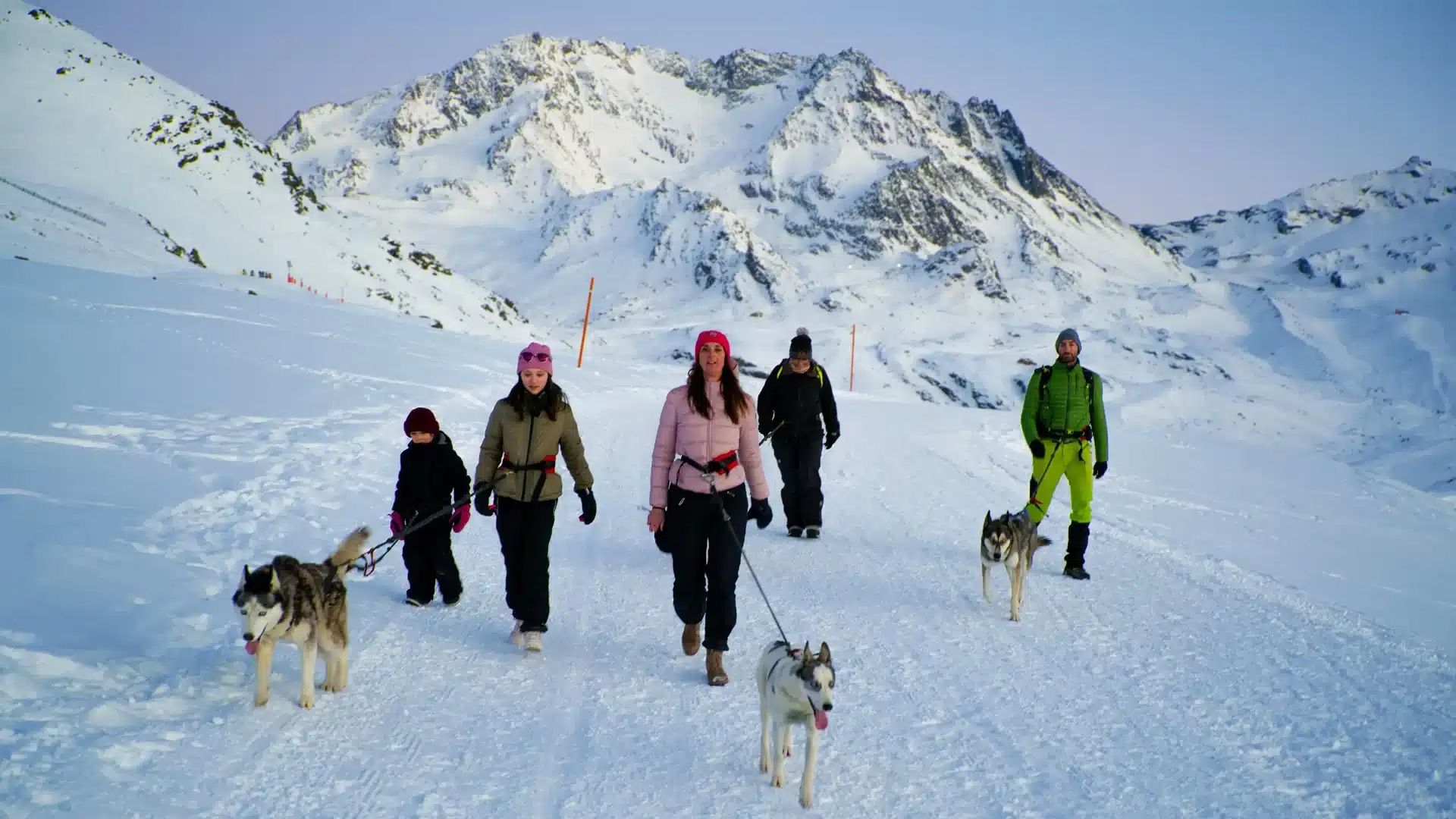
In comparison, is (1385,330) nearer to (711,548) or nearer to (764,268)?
(764,268)

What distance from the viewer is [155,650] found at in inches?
201

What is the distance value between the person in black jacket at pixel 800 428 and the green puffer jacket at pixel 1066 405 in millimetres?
2083

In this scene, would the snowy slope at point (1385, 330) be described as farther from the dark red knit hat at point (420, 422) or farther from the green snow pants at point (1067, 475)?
the dark red knit hat at point (420, 422)

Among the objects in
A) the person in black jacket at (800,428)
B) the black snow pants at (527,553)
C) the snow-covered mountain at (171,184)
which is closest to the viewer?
the black snow pants at (527,553)

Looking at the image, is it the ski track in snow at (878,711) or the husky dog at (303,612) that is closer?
the ski track in snow at (878,711)

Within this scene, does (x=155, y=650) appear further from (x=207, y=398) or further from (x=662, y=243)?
(x=662, y=243)

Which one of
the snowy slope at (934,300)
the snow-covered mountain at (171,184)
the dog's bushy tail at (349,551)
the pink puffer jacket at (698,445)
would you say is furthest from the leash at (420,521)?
the snowy slope at (934,300)

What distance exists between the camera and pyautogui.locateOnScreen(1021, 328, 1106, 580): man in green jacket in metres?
7.86

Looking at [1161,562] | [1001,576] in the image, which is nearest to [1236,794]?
[1001,576]

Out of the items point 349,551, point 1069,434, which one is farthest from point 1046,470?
point 349,551

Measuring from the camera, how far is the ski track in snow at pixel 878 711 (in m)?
4.04

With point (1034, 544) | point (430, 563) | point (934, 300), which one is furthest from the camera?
point (934, 300)

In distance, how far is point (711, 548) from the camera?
555 cm

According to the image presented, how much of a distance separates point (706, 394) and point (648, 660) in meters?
1.82
